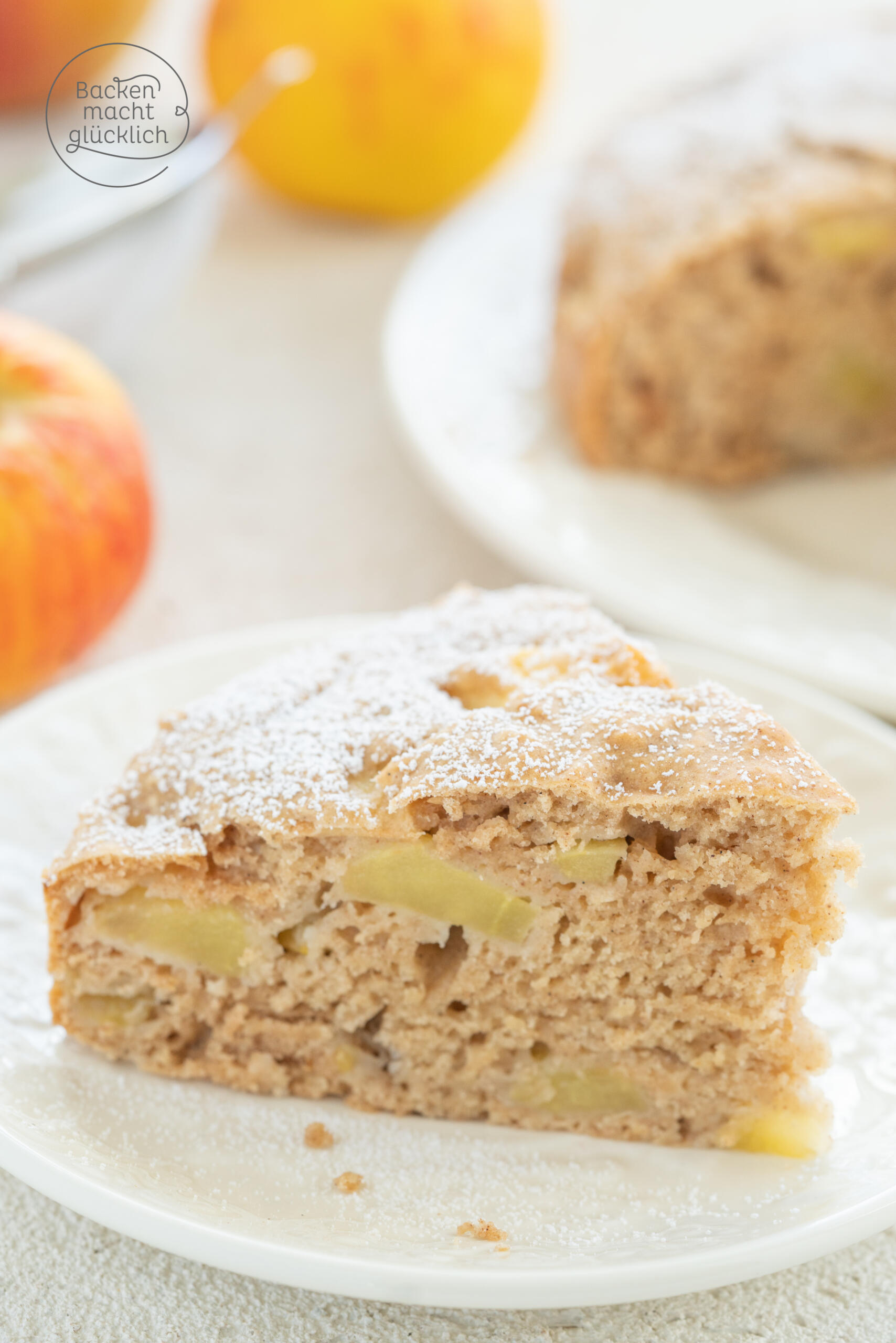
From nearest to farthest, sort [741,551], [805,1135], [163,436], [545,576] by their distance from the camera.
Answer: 1. [805,1135]
2. [545,576]
3. [741,551]
4. [163,436]

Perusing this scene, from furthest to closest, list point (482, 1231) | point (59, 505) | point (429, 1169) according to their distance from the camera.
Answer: point (59, 505), point (429, 1169), point (482, 1231)

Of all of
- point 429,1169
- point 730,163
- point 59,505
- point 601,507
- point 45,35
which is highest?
point 45,35

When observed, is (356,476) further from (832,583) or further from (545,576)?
(832,583)

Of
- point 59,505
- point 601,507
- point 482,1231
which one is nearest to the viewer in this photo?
point 482,1231

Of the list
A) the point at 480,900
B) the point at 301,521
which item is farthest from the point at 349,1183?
the point at 301,521

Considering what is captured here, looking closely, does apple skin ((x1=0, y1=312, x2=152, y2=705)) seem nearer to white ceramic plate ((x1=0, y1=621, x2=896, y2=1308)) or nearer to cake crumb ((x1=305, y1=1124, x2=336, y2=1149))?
white ceramic plate ((x1=0, y1=621, x2=896, y2=1308))

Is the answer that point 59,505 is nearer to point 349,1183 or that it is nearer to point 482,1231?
point 349,1183

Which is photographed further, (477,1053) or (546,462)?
(546,462)

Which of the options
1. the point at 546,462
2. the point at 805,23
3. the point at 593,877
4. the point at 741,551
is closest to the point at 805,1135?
the point at 593,877
